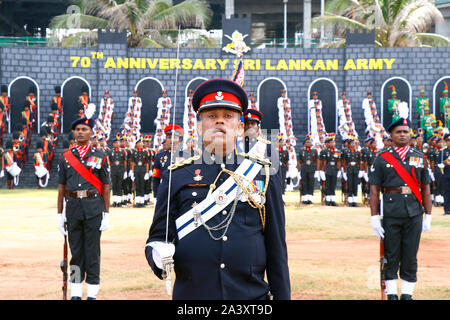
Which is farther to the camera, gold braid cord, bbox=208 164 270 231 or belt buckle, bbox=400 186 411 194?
belt buckle, bbox=400 186 411 194

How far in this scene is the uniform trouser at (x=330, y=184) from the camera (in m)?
17.3

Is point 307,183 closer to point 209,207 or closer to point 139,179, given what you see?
point 139,179

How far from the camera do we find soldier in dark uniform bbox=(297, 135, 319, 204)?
17.6 metres

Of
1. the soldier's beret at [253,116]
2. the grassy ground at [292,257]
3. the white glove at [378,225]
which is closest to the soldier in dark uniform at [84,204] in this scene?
the grassy ground at [292,257]

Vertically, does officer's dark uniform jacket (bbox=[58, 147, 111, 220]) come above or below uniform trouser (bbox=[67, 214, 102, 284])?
above

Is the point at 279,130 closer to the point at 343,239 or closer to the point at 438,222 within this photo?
the point at 438,222

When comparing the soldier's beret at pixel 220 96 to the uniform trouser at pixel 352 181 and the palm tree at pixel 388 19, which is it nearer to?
the uniform trouser at pixel 352 181

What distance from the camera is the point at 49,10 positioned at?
127 feet

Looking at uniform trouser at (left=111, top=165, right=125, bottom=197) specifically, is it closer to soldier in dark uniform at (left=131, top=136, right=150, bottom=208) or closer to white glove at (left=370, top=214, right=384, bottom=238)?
soldier in dark uniform at (left=131, top=136, right=150, bottom=208)

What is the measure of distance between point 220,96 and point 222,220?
0.59 m

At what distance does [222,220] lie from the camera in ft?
9.99

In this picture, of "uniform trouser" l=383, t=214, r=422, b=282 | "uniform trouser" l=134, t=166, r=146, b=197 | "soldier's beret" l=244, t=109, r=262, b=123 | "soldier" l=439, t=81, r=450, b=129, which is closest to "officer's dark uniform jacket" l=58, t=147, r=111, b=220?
"soldier's beret" l=244, t=109, r=262, b=123

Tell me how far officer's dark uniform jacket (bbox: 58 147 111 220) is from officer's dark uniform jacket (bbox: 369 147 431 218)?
9.21 ft

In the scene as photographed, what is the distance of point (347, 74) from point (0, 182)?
46.5 ft
